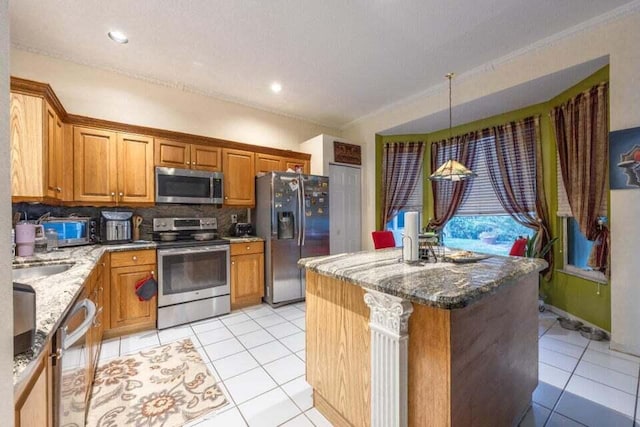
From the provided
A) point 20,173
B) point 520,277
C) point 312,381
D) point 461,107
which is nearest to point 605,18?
point 461,107

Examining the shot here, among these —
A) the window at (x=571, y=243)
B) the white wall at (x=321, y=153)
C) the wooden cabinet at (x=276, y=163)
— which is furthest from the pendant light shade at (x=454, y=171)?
the wooden cabinet at (x=276, y=163)

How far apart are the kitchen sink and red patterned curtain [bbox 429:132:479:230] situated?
14.2 ft

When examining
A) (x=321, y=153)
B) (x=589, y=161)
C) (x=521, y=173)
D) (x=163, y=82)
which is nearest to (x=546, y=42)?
(x=589, y=161)

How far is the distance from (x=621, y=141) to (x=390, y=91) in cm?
238

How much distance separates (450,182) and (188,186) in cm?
374

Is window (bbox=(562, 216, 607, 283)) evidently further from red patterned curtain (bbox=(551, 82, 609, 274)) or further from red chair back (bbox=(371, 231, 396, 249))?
red chair back (bbox=(371, 231, 396, 249))

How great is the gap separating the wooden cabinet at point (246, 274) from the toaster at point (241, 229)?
15.1 inches

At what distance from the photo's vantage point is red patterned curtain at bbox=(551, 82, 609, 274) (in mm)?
2545

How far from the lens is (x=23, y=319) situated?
27.9 inches

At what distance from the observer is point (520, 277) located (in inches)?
54.0

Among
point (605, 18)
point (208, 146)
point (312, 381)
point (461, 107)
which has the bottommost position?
point (312, 381)

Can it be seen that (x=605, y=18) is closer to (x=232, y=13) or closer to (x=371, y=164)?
(x=371, y=164)

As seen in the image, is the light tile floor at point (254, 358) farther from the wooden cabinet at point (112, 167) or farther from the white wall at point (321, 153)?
the white wall at point (321, 153)

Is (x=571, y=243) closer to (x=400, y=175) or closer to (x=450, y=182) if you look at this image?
(x=450, y=182)
